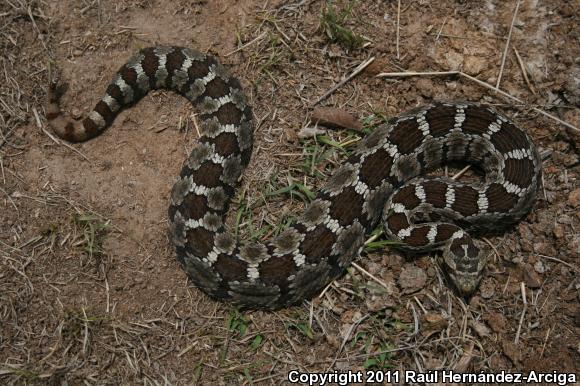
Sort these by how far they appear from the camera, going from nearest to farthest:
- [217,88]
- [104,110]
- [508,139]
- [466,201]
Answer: [466,201], [508,139], [104,110], [217,88]

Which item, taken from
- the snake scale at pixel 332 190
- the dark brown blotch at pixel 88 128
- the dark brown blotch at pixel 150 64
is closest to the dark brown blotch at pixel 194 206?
the snake scale at pixel 332 190

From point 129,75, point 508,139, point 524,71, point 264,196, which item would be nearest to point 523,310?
point 508,139

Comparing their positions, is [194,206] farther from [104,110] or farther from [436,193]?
[436,193]

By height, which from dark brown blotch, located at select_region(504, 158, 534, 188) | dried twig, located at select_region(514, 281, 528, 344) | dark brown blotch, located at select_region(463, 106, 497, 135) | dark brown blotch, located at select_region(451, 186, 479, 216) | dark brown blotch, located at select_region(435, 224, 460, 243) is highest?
dark brown blotch, located at select_region(463, 106, 497, 135)

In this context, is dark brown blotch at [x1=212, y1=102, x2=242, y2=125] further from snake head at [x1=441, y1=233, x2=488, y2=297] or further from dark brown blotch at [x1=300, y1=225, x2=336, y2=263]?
snake head at [x1=441, y1=233, x2=488, y2=297]

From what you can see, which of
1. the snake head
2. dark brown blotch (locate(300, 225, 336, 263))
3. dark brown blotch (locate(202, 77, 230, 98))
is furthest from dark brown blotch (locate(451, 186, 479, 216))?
→ dark brown blotch (locate(202, 77, 230, 98))

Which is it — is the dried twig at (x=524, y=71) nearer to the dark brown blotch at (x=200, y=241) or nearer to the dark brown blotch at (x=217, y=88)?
the dark brown blotch at (x=217, y=88)

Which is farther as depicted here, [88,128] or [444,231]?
[88,128]
